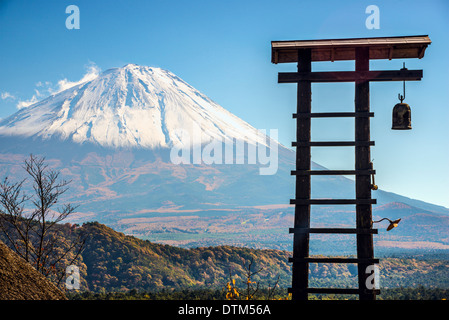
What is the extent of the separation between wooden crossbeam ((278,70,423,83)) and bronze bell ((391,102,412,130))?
1.63 ft

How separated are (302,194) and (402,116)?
7.36 ft

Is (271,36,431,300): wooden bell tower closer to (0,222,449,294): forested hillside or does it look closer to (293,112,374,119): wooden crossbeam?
(293,112,374,119): wooden crossbeam

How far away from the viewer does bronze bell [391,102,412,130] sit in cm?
919

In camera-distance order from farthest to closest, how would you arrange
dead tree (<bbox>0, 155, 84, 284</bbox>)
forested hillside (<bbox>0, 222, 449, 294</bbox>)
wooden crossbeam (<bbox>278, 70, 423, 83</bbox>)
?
forested hillside (<bbox>0, 222, 449, 294</bbox>)
dead tree (<bbox>0, 155, 84, 284</bbox>)
wooden crossbeam (<bbox>278, 70, 423, 83</bbox>)

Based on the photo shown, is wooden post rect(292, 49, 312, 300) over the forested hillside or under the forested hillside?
over

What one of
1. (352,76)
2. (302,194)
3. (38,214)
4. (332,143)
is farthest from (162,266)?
(352,76)

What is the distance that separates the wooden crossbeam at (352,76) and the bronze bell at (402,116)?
433mm

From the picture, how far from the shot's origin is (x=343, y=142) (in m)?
8.87

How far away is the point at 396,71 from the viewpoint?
9.03 metres

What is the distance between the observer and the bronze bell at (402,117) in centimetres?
919

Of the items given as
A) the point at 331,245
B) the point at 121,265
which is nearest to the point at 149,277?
the point at 121,265

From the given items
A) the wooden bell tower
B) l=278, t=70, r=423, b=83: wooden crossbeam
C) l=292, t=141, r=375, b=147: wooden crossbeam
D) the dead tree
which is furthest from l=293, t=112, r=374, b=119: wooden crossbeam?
the dead tree
